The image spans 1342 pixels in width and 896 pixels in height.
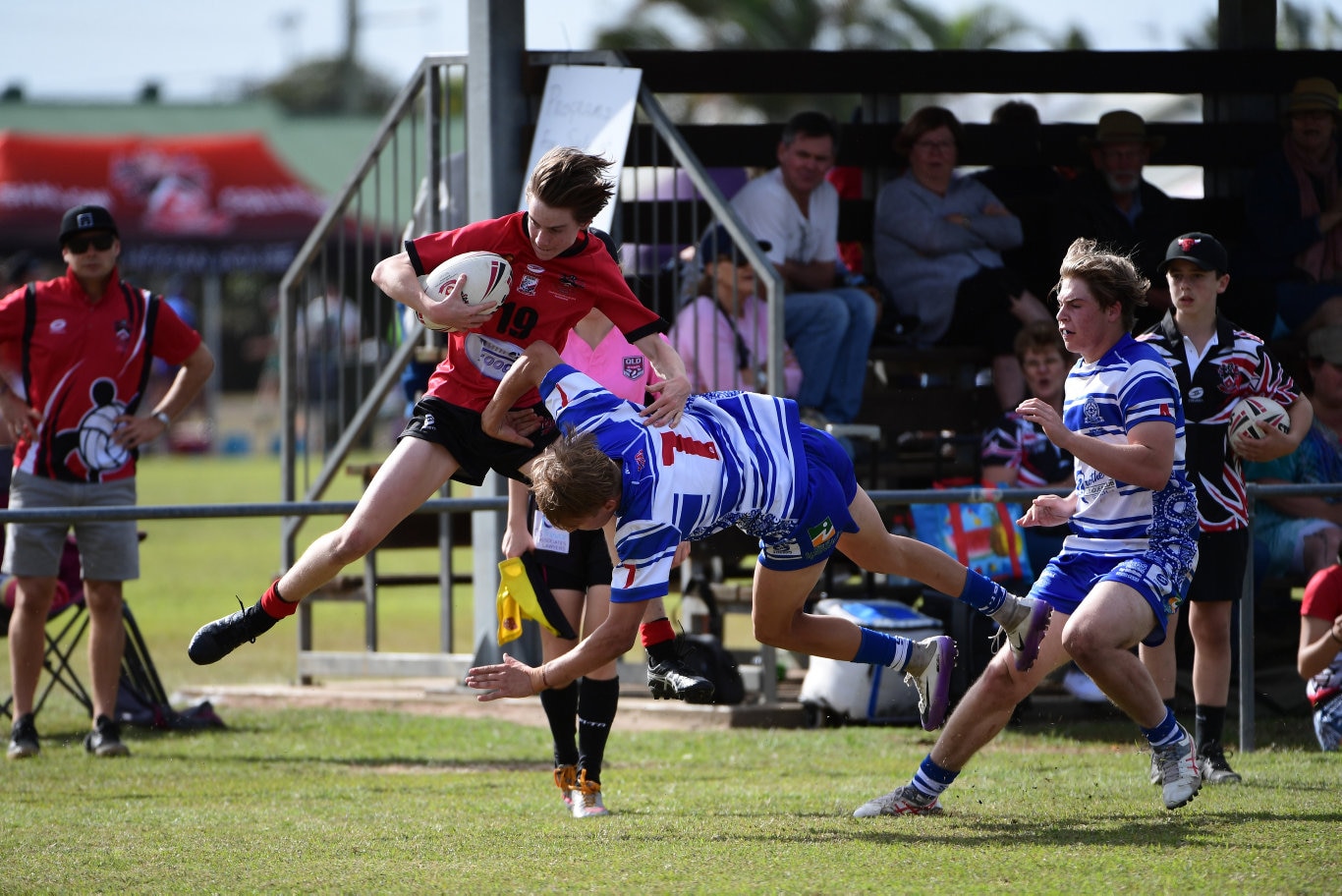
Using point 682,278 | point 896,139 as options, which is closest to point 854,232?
point 896,139

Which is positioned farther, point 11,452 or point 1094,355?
point 11,452

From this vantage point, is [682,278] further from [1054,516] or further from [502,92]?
[1054,516]

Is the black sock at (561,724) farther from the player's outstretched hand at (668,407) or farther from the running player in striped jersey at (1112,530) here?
the player's outstretched hand at (668,407)

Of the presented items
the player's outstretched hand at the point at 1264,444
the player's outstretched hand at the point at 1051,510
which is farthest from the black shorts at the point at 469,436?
the player's outstretched hand at the point at 1264,444

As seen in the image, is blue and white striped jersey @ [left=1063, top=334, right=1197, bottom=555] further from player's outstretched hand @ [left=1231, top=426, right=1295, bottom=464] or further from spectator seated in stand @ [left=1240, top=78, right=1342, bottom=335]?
spectator seated in stand @ [left=1240, top=78, right=1342, bottom=335]

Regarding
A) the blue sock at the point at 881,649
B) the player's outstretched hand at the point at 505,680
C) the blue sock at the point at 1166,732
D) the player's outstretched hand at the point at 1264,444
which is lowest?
the blue sock at the point at 1166,732

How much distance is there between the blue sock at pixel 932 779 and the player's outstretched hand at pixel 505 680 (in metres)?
1.61

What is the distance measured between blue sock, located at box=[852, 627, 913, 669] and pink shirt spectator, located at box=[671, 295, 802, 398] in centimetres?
301

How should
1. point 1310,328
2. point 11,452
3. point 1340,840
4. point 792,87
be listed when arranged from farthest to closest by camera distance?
point 792,87, point 1310,328, point 11,452, point 1340,840

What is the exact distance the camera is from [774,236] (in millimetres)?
9719

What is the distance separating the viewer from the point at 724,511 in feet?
17.6

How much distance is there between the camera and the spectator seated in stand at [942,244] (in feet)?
33.0

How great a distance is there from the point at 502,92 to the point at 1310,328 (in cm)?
484

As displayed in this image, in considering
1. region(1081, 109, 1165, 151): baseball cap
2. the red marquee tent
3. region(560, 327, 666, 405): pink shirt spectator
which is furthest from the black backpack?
the red marquee tent
